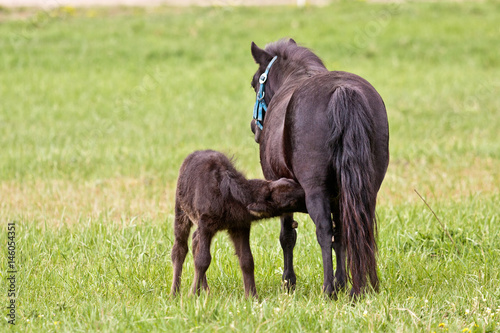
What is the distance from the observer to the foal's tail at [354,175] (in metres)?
4.28

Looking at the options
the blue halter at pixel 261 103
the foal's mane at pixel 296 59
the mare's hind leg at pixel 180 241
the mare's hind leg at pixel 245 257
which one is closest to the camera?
the mare's hind leg at pixel 245 257

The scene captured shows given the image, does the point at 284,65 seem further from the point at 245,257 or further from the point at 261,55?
the point at 245,257

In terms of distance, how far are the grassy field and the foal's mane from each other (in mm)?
1566

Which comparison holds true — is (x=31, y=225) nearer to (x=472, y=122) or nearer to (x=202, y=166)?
(x=202, y=166)

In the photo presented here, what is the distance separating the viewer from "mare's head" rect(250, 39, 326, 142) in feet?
18.5

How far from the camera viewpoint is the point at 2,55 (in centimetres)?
1886

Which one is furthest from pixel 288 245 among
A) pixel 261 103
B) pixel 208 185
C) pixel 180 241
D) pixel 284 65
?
pixel 284 65

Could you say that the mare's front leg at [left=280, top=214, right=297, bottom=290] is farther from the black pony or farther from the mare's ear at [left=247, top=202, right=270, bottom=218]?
the mare's ear at [left=247, top=202, right=270, bottom=218]

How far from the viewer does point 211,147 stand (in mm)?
11461

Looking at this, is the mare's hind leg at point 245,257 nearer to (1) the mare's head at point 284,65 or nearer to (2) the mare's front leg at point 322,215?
(2) the mare's front leg at point 322,215

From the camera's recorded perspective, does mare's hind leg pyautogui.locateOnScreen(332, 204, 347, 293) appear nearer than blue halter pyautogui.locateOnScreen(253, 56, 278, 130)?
Yes

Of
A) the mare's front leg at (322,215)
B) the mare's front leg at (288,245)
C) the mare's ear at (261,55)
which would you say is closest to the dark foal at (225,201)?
the mare's front leg at (322,215)

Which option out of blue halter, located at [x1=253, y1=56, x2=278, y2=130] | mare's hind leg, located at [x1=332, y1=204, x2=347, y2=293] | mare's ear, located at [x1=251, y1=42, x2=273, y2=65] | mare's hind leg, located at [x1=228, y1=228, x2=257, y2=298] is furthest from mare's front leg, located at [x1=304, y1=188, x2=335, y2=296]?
mare's ear, located at [x1=251, y1=42, x2=273, y2=65]

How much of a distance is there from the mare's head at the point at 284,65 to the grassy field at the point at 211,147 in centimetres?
144
